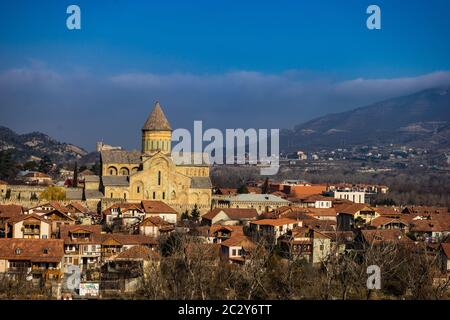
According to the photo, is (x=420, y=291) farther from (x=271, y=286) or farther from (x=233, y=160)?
(x=233, y=160)

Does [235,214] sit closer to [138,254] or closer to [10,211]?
[10,211]

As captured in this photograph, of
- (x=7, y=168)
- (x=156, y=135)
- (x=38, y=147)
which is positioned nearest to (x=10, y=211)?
(x=156, y=135)

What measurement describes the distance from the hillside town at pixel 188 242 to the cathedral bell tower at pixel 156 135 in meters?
0.07

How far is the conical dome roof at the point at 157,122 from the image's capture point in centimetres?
5203

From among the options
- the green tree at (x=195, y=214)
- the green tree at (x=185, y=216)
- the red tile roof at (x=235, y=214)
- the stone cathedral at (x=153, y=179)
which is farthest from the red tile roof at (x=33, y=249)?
the stone cathedral at (x=153, y=179)

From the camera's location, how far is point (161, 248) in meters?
32.1

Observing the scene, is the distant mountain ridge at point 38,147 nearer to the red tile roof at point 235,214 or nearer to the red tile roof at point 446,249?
the red tile roof at point 235,214

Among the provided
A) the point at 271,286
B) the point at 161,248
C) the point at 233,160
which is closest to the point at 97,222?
the point at 161,248

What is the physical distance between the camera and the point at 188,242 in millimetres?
31750

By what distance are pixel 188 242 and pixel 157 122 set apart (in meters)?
21.3

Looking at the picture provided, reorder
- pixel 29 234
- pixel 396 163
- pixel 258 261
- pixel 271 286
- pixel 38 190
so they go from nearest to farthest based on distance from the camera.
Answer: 1. pixel 271 286
2. pixel 258 261
3. pixel 29 234
4. pixel 38 190
5. pixel 396 163

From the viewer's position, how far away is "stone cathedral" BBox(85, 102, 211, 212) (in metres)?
47.8

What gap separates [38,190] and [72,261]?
22.3m

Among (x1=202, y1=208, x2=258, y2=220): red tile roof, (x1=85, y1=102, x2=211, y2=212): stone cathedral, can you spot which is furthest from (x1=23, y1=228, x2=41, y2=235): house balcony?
(x1=85, y1=102, x2=211, y2=212): stone cathedral
